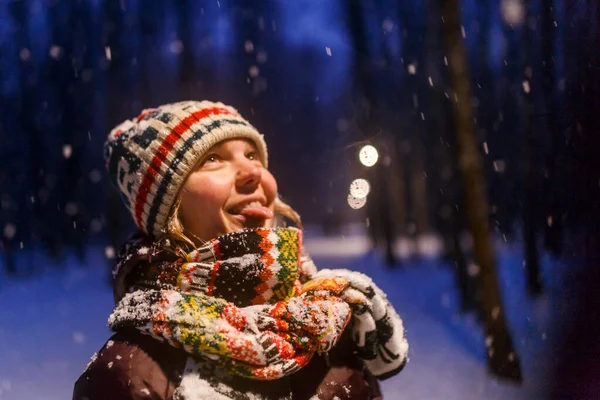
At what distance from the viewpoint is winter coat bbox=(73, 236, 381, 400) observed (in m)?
0.71

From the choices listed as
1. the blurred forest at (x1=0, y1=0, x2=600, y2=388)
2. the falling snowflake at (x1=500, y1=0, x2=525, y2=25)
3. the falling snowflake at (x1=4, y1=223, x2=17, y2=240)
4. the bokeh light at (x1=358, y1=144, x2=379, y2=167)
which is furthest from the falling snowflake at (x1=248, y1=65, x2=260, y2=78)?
the falling snowflake at (x1=4, y1=223, x2=17, y2=240)

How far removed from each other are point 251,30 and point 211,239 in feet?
4.16

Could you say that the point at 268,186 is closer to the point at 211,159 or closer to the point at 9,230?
the point at 211,159

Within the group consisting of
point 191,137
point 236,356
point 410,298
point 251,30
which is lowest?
point 410,298

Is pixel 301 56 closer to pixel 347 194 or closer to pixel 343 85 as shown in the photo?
pixel 343 85

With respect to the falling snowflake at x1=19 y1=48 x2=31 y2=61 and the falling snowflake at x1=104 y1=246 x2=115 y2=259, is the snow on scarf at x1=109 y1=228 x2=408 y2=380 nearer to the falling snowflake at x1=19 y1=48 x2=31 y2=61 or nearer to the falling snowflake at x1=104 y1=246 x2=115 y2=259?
the falling snowflake at x1=104 y1=246 x2=115 y2=259

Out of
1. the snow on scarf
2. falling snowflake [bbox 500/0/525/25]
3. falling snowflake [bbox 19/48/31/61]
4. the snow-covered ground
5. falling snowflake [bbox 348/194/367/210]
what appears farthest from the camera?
falling snowflake [bbox 348/194/367/210]

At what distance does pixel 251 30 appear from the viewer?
6.14 ft

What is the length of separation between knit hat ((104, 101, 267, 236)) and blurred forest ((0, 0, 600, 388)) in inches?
28.3

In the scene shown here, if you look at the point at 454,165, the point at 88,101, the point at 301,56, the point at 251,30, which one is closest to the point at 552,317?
the point at 454,165

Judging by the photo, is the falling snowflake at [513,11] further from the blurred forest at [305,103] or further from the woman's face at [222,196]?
the woman's face at [222,196]

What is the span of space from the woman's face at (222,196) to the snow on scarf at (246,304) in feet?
0.19

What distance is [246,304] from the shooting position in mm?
791

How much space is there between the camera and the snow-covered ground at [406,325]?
139cm
